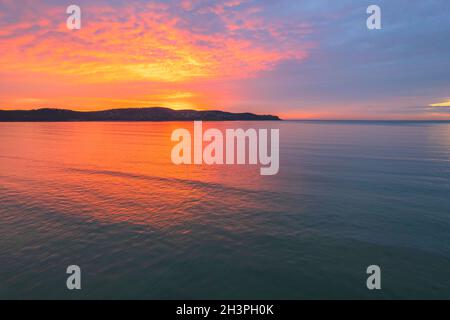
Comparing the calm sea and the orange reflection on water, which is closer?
the calm sea

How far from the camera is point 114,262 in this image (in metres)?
14.2

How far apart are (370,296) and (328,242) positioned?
4565mm

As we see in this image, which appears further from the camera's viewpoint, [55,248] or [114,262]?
[55,248]

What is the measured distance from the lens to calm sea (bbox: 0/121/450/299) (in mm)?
12344

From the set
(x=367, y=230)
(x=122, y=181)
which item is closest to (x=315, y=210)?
(x=367, y=230)

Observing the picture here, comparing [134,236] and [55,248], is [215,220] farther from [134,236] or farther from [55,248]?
[55,248]

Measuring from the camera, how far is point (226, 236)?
17.2m

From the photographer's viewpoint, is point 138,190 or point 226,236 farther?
point 138,190

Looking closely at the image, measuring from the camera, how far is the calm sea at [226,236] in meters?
12.3

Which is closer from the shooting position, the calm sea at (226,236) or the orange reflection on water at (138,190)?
the calm sea at (226,236)

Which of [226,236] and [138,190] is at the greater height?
[138,190]
